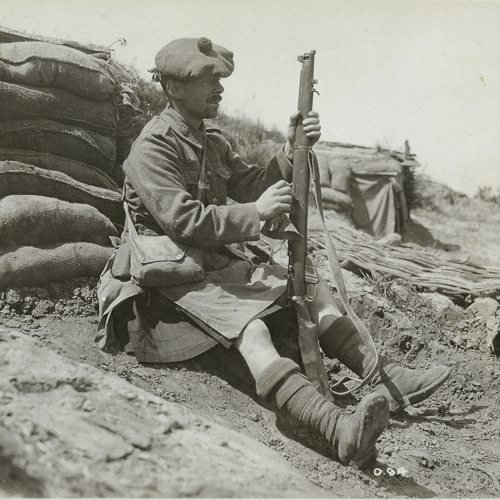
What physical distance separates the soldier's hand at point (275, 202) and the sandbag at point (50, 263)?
1.18 meters

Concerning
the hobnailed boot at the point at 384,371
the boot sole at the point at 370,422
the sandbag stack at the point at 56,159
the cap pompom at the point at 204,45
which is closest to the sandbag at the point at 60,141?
the sandbag stack at the point at 56,159

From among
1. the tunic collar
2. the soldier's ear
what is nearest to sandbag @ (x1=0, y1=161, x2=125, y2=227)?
the tunic collar

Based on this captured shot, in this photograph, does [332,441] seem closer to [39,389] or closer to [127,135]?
[39,389]

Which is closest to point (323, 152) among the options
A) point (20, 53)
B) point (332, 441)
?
point (20, 53)

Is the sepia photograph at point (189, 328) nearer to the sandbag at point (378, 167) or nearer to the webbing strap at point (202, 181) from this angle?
the webbing strap at point (202, 181)

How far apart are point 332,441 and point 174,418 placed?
2.23 ft

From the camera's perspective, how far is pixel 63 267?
3.63 m

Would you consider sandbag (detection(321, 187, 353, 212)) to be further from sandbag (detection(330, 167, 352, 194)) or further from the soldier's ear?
the soldier's ear

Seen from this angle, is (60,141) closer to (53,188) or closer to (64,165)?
(64,165)

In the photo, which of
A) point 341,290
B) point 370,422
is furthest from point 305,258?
point 370,422

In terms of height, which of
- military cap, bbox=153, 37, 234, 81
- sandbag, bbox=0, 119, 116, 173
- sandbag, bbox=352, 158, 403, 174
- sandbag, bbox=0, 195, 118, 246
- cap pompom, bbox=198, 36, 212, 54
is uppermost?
sandbag, bbox=352, 158, 403, 174

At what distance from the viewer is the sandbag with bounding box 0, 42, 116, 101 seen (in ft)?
12.6

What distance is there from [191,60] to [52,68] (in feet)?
3.81

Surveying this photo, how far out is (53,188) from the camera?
3811 millimetres
